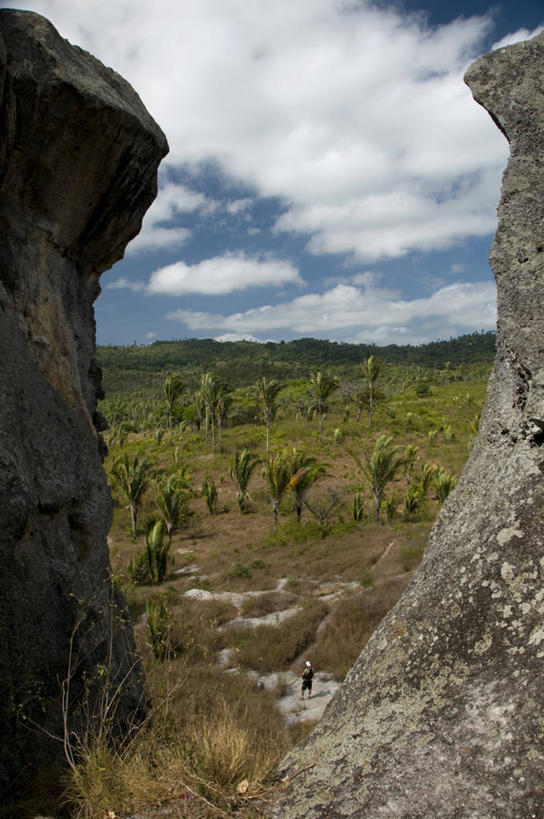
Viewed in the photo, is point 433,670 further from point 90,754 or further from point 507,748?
point 90,754

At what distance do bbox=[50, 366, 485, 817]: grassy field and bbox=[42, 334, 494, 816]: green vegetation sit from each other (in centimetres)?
3

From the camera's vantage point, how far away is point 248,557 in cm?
1962

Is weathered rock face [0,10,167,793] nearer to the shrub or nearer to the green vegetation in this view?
the green vegetation

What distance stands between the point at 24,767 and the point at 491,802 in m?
3.40

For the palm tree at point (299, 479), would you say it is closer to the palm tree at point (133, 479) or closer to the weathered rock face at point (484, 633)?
the palm tree at point (133, 479)

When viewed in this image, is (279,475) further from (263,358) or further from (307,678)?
(263,358)

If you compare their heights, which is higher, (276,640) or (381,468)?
(381,468)

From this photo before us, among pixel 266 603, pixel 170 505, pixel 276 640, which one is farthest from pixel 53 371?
pixel 170 505

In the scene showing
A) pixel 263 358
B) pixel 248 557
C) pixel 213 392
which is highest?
pixel 263 358

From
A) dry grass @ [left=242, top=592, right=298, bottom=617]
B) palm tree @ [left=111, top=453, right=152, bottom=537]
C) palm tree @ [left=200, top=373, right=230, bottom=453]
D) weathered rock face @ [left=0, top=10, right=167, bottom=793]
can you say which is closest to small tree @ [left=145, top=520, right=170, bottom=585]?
dry grass @ [left=242, top=592, right=298, bottom=617]

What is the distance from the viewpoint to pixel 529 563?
2.31m

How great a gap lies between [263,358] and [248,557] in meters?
132

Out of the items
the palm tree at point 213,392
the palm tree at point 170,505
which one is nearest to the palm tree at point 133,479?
the palm tree at point 170,505

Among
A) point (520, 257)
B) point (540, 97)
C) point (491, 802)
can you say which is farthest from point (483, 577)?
point (540, 97)
